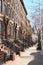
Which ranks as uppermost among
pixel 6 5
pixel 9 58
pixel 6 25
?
pixel 6 5

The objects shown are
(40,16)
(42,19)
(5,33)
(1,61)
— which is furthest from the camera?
(5,33)

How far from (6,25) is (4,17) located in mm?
3356

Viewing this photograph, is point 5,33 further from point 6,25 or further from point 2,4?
point 2,4

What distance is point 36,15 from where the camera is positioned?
29266mm

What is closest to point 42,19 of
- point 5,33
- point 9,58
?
point 9,58

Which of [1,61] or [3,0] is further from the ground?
[3,0]

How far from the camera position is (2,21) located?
1661 inches

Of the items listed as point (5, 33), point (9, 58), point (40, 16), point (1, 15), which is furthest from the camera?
point (5, 33)

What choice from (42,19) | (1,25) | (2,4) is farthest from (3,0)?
(42,19)

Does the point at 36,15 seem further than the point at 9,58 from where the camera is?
Yes

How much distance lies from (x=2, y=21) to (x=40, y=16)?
14.3 m

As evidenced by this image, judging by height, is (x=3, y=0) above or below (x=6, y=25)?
above

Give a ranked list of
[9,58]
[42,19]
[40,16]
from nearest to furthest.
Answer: [9,58] → [40,16] → [42,19]

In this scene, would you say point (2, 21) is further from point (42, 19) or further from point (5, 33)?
point (42, 19)
